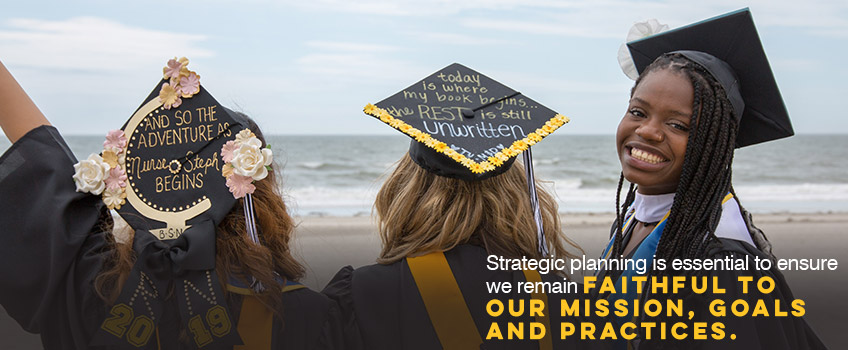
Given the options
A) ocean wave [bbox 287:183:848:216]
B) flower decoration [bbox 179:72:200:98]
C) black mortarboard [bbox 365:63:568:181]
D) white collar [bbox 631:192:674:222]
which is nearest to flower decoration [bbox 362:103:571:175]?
black mortarboard [bbox 365:63:568:181]

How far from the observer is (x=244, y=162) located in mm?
2008

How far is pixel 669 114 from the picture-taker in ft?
7.09

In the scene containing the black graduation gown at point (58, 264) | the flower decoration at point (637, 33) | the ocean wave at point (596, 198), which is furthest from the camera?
the ocean wave at point (596, 198)

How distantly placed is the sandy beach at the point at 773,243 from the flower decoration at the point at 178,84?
45.0 inches

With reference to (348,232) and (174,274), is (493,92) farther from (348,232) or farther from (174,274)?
(348,232)

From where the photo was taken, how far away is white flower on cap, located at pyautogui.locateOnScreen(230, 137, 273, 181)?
201 cm

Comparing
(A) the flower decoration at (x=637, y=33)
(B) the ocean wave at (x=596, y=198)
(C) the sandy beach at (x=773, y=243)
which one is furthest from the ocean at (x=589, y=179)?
(A) the flower decoration at (x=637, y=33)

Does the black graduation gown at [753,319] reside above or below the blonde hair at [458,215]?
below

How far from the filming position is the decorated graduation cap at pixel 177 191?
192 centimetres

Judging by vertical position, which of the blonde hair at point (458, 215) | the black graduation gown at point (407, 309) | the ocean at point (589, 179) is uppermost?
the blonde hair at point (458, 215)

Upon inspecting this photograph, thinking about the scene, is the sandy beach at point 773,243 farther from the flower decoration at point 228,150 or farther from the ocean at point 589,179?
the flower decoration at point 228,150

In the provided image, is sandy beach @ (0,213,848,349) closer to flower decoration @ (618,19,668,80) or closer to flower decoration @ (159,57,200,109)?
flower decoration @ (159,57,200,109)

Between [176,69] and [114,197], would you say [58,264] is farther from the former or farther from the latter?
[176,69]

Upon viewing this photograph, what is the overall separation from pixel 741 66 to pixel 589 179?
1749cm
